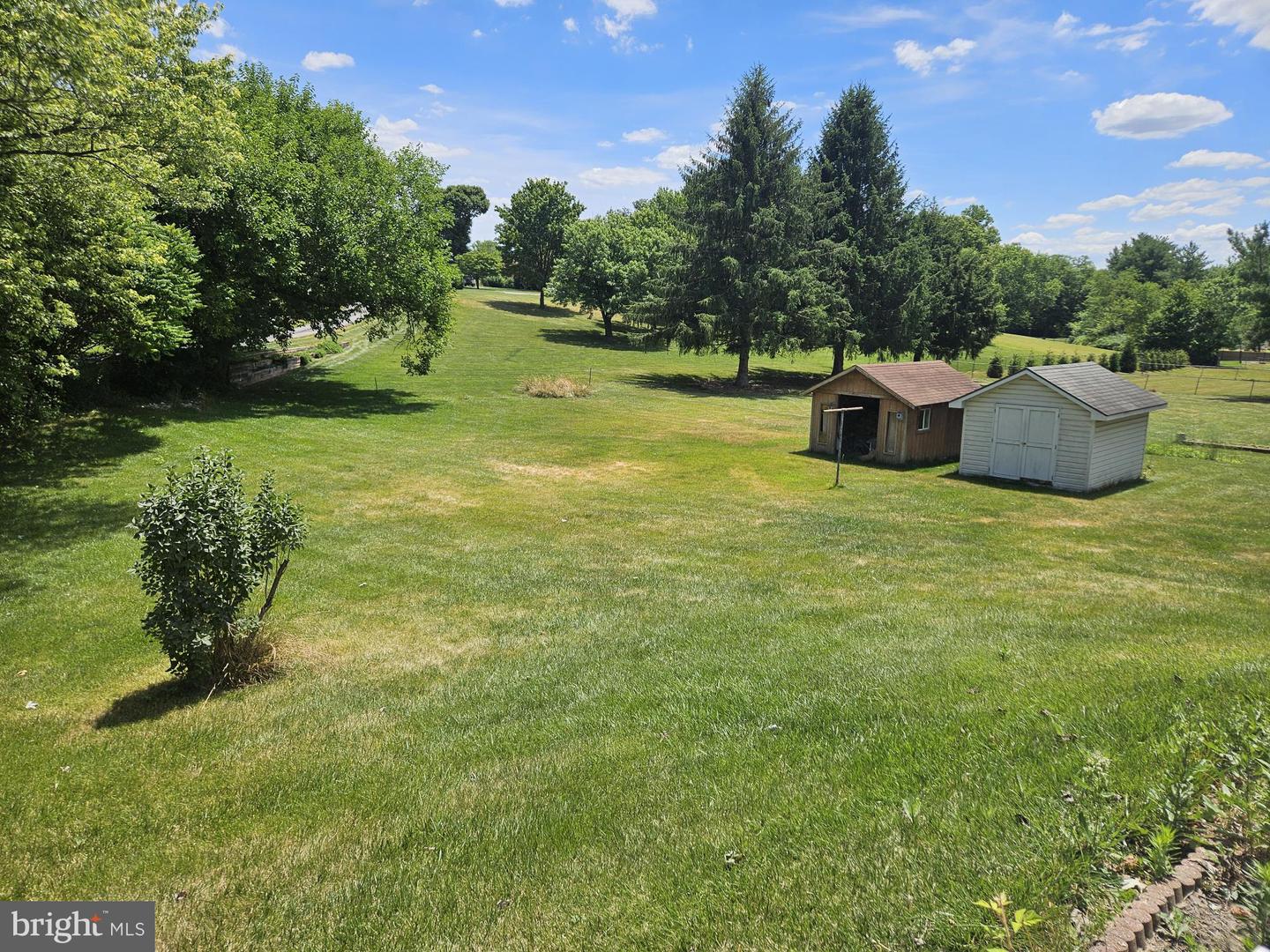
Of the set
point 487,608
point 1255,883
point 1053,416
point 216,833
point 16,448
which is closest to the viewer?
point 1255,883

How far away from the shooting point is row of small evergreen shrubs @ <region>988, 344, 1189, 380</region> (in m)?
65.2

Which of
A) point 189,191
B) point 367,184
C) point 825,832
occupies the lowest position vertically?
point 825,832

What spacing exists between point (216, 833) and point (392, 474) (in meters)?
16.2

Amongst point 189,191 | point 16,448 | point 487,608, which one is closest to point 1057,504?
point 487,608

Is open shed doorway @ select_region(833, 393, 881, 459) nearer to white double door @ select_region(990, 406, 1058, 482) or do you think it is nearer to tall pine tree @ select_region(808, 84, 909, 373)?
white double door @ select_region(990, 406, 1058, 482)

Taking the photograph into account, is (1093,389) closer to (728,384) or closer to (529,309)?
(728,384)

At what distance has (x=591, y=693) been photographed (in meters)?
7.72

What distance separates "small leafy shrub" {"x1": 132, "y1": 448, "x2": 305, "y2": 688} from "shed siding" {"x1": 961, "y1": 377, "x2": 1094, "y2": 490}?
68.9 ft

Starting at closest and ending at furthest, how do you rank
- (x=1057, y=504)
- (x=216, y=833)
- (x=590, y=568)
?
(x=216, y=833) → (x=590, y=568) → (x=1057, y=504)

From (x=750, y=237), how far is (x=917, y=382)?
75.4 ft

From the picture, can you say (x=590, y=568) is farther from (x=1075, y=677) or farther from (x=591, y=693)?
(x=1075, y=677)

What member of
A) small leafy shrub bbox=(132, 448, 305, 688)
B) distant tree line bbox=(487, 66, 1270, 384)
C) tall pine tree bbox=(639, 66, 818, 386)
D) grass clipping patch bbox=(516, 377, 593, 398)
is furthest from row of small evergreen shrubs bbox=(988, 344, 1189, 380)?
small leafy shrub bbox=(132, 448, 305, 688)

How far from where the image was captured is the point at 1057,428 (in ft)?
71.6

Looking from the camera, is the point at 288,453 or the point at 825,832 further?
the point at 288,453
